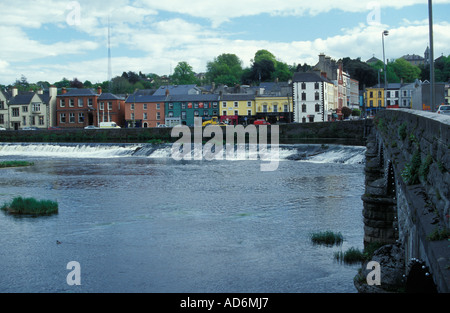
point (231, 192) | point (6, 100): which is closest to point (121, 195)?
point (231, 192)

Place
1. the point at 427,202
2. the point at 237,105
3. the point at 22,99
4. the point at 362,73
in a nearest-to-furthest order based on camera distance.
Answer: the point at 427,202
the point at 237,105
the point at 22,99
the point at 362,73

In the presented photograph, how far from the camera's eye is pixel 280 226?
61.0 ft

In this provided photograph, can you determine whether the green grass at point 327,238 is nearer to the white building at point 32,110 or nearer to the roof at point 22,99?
the white building at point 32,110

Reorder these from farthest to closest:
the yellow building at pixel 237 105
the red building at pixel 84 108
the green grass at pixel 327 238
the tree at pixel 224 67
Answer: the tree at pixel 224 67
the red building at pixel 84 108
the yellow building at pixel 237 105
the green grass at pixel 327 238

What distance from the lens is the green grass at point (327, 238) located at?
625 inches

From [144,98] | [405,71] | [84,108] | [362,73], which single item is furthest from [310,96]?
[405,71]

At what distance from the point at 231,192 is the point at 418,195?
20337mm

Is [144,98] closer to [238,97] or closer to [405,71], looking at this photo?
[238,97]

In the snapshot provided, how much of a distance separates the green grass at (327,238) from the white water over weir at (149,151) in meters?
27.3

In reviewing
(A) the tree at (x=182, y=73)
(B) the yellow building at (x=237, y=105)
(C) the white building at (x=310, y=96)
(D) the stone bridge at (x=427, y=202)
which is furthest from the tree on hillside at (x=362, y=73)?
(D) the stone bridge at (x=427, y=202)

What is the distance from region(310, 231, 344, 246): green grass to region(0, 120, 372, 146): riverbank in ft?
122

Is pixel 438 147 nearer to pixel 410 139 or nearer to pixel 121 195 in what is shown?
pixel 410 139

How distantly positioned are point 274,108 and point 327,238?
75764 mm

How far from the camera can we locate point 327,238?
1598cm
